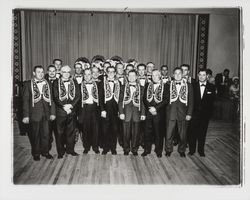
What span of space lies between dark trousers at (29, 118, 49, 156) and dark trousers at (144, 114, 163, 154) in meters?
1.52

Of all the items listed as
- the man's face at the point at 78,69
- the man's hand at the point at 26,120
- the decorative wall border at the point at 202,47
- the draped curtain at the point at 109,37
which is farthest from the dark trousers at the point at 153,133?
the decorative wall border at the point at 202,47

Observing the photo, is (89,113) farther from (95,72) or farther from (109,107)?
(95,72)

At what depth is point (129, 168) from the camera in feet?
15.8

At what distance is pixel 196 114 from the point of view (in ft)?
17.0

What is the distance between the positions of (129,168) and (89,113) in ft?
3.40

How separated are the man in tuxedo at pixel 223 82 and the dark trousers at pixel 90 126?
241 centimetres

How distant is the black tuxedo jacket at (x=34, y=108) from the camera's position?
4840 millimetres

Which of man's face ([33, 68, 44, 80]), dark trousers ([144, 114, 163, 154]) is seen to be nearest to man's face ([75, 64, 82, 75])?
man's face ([33, 68, 44, 80])

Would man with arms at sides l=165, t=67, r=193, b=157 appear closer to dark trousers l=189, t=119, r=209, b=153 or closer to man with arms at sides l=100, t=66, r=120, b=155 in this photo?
dark trousers l=189, t=119, r=209, b=153

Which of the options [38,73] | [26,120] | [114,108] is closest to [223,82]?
[114,108]

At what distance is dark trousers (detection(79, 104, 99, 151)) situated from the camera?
5.12 meters
